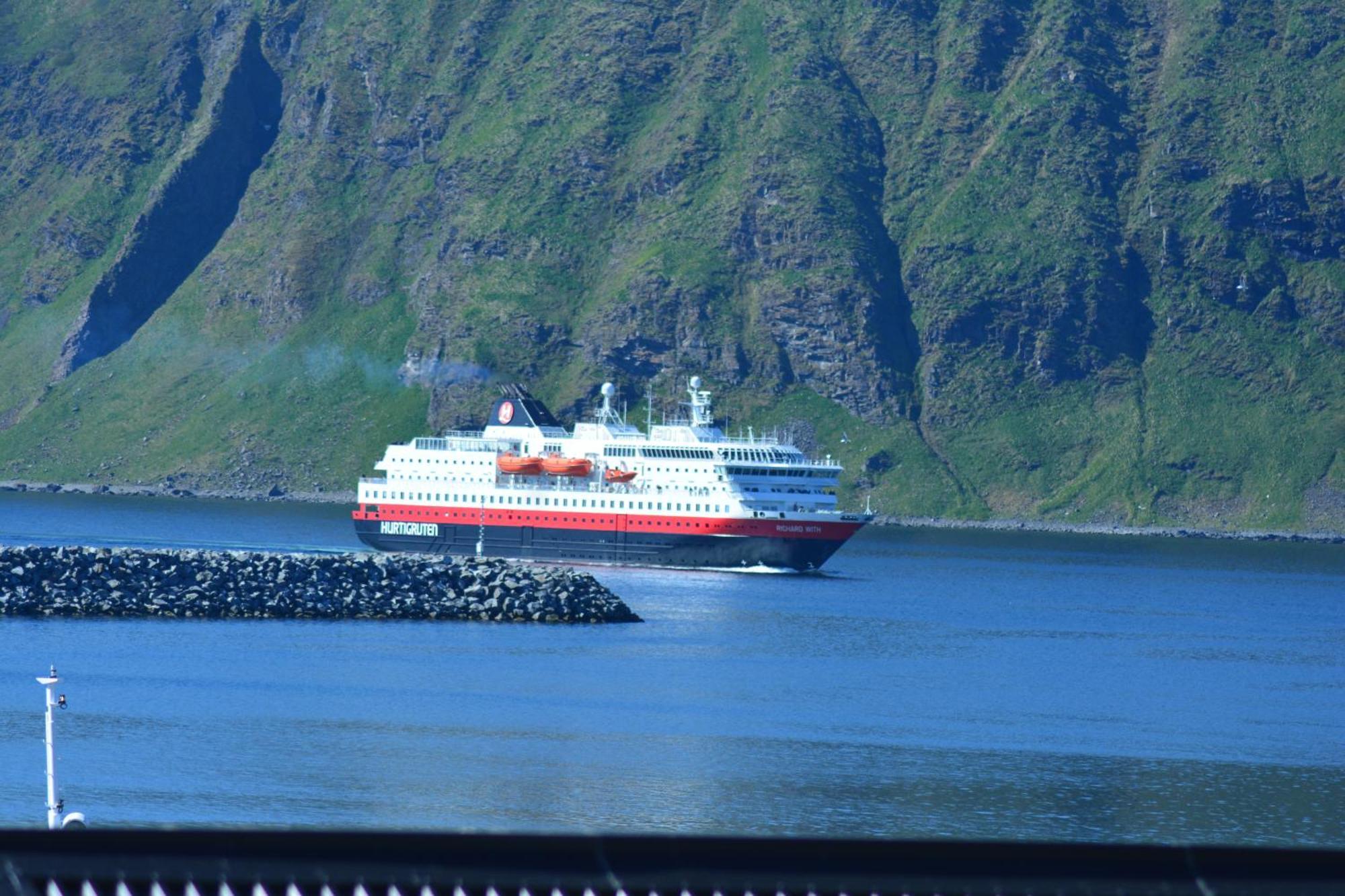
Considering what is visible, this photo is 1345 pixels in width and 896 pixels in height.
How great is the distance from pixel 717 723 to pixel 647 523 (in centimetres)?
4691

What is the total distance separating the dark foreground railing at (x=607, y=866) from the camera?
9.03 m

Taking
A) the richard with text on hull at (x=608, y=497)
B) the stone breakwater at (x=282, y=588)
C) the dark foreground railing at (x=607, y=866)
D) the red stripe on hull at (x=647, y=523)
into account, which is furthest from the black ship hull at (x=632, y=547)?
the dark foreground railing at (x=607, y=866)

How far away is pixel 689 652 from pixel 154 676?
15939 mm

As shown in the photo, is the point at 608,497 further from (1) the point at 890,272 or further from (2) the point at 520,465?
(1) the point at 890,272

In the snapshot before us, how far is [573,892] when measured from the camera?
9352 mm

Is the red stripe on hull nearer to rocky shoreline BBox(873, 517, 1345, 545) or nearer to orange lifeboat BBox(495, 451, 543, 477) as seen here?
orange lifeboat BBox(495, 451, 543, 477)

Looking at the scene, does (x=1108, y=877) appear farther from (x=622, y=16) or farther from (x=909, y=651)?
(x=622, y=16)

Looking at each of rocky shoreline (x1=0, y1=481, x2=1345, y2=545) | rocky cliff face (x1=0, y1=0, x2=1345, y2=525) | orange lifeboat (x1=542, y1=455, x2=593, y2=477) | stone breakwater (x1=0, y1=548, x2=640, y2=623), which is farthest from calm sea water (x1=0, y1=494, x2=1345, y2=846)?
rocky cliff face (x1=0, y1=0, x2=1345, y2=525)

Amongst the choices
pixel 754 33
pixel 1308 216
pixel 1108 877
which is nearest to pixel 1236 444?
pixel 1308 216

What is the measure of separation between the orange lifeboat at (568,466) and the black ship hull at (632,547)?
2.87 meters

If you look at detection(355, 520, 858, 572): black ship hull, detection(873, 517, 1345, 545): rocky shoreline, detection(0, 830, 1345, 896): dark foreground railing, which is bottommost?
detection(873, 517, 1345, 545): rocky shoreline

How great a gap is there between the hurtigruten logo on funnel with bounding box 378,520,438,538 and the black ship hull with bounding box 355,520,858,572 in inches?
4.8

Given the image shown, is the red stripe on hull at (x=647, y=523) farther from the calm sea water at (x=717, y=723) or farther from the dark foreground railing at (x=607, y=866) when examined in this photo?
the dark foreground railing at (x=607, y=866)

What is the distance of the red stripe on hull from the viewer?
287 ft
